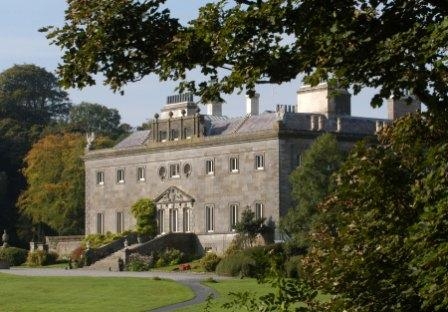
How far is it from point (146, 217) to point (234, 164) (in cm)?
709

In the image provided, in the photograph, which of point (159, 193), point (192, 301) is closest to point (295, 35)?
point (192, 301)

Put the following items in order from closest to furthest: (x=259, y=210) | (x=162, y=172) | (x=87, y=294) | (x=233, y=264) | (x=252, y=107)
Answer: (x=87, y=294) < (x=233, y=264) < (x=259, y=210) < (x=162, y=172) < (x=252, y=107)

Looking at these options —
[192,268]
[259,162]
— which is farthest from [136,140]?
[192,268]

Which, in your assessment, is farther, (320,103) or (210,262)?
(320,103)

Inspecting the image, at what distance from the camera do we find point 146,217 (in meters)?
70.3

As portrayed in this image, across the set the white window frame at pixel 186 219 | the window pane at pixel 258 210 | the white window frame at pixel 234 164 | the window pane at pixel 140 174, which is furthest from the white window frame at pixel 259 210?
the window pane at pixel 140 174

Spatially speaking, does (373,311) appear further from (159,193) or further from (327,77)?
(159,193)

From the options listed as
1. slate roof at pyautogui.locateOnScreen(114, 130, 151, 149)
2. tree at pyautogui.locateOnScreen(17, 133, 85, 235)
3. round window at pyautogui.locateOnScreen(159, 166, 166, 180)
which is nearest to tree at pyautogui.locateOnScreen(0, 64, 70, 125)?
tree at pyautogui.locateOnScreen(17, 133, 85, 235)

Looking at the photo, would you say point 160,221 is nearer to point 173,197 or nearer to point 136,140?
point 173,197

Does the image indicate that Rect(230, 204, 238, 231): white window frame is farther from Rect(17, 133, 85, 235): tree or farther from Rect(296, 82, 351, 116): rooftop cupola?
Rect(17, 133, 85, 235): tree

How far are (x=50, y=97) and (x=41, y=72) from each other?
331 cm

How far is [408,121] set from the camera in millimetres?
11680

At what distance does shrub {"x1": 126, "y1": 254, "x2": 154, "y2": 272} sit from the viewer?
199 feet

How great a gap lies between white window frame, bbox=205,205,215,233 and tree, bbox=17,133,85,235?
50.1ft
